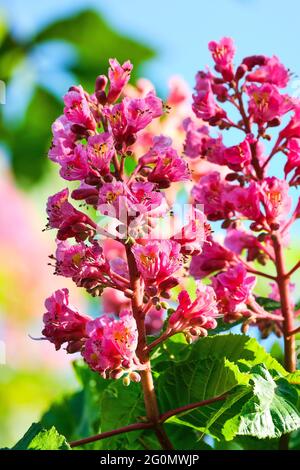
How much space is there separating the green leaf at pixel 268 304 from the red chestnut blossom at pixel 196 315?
39cm

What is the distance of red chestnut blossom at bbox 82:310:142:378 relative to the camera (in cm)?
205

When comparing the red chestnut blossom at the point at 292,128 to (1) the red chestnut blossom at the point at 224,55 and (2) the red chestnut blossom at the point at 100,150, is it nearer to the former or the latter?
(1) the red chestnut blossom at the point at 224,55

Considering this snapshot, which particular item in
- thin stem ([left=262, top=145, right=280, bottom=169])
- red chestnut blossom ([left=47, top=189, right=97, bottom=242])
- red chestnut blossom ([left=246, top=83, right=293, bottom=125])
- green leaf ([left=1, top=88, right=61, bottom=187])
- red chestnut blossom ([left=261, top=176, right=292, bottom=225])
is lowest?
green leaf ([left=1, top=88, right=61, bottom=187])

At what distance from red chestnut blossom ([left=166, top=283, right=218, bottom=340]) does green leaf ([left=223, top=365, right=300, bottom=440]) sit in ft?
0.57

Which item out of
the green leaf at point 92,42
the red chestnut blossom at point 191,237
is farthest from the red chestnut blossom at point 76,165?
the green leaf at point 92,42

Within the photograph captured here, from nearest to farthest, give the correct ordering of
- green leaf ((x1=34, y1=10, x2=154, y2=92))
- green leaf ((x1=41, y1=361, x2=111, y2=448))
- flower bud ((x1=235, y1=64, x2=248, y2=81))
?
flower bud ((x1=235, y1=64, x2=248, y2=81)), green leaf ((x1=41, y1=361, x2=111, y2=448)), green leaf ((x1=34, y1=10, x2=154, y2=92))

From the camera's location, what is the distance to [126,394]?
243 centimetres

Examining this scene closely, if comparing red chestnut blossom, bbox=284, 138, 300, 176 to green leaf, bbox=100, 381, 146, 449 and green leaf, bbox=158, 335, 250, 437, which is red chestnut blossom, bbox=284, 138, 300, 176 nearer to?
green leaf, bbox=158, 335, 250, 437

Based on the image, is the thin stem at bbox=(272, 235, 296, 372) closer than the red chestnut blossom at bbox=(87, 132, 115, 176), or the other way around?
the red chestnut blossom at bbox=(87, 132, 115, 176)

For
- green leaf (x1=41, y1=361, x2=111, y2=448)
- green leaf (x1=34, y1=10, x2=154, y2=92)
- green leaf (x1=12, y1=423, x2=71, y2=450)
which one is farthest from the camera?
green leaf (x1=34, y1=10, x2=154, y2=92)

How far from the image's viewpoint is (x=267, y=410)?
6.63 feet

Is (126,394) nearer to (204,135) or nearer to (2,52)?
(204,135)

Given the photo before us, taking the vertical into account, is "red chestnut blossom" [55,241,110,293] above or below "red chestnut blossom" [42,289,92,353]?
above

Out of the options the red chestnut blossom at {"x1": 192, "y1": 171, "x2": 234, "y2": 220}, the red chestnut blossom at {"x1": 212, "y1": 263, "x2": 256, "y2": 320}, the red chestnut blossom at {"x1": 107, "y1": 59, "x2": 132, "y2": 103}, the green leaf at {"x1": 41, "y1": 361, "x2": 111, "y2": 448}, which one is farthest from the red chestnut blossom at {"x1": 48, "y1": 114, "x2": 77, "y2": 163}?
the green leaf at {"x1": 41, "y1": 361, "x2": 111, "y2": 448}
